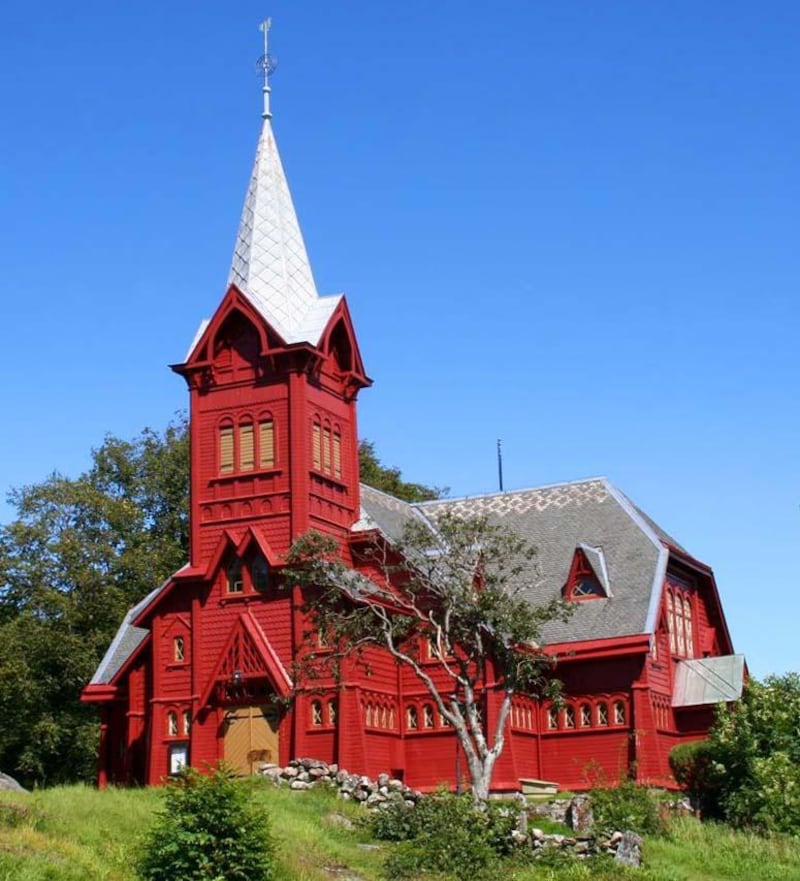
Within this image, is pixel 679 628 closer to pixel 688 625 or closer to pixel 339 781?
pixel 688 625

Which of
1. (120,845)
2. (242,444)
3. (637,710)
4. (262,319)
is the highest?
(262,319)

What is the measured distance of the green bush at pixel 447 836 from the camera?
2953cm

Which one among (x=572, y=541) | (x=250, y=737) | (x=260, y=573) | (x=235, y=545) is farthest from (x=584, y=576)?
(x=250, y=737)

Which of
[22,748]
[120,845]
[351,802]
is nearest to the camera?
[120,845]

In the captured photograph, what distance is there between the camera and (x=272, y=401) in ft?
157

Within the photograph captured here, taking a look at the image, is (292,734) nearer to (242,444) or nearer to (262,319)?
(242,444)

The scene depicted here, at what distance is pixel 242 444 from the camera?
158ft

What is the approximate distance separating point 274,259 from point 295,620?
1210 cm

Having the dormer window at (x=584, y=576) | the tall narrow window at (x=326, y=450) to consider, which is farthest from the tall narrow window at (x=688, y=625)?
the tall narrow window at (x=326, y=450)

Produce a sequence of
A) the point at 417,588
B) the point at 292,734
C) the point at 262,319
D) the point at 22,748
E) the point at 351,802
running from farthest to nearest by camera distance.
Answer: the point at 22,748 → the point at 262,319 → the point at 292,734 → the point at 417,588 → the point at 351,802

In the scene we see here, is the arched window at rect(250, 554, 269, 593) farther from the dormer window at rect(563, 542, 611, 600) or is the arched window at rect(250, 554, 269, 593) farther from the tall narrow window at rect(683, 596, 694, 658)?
the tall narrow window at rect(683, 596, 694, 658)

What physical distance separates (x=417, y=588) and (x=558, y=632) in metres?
10.0

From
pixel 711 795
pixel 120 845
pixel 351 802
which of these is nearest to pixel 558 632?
pixel 711 795

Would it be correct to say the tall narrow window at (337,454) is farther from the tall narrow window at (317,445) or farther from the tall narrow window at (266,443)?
the tall narrow window at (266,443)
